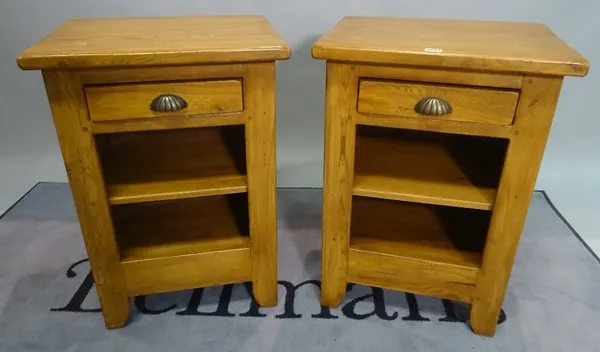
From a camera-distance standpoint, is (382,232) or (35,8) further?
(35,8)

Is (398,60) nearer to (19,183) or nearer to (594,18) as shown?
(594,18)

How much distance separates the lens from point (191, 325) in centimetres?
127

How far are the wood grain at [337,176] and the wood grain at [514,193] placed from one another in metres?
Answer: 0.33

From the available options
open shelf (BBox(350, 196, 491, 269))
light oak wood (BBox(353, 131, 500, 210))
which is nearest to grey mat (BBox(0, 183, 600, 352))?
open shelf (BBox(350, 196, 491, 269))

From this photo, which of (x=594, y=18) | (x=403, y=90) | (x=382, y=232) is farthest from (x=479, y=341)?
(x=594, y=18)

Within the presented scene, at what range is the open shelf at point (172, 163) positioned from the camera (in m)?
1.14

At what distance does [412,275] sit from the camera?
1239mm

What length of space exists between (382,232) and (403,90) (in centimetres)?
45

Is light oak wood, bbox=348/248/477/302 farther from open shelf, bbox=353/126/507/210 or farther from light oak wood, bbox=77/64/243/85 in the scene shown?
light oak wood, bbox=77/64/243/85

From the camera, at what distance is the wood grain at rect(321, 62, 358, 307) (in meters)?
1.04

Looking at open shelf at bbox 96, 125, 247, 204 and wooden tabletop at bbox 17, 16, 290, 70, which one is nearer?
wooden tabletop at bbox 17, 16, 290, 70

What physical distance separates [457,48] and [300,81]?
81 centimetres

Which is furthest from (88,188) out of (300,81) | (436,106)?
(300,81)

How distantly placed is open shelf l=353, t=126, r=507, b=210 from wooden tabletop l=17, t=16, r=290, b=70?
15.2 inches
